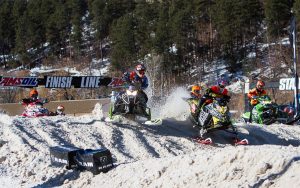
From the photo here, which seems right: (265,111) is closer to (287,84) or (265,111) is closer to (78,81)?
(287,84)

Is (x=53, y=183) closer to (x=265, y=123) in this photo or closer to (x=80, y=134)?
(x=80, y=134)

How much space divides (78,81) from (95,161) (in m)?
10.7

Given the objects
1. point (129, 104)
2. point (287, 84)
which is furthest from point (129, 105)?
point (287, 84)

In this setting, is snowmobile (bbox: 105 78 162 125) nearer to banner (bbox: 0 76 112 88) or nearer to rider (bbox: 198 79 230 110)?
rider (bbox: 198 79 230 110)

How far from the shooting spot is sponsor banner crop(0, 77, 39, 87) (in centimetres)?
1565

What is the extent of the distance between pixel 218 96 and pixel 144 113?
182 centimetres

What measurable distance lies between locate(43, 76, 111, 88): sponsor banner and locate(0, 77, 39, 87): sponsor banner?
3.16ft

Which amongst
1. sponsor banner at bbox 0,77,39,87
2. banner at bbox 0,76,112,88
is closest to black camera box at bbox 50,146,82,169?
sponsor banner at bbox 0,77,39,87

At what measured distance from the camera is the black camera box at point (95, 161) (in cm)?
764

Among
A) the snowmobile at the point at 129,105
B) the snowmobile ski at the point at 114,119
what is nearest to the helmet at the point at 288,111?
the snowmobile at the point at 129,105

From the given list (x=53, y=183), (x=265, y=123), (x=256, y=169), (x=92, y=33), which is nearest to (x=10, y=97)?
(x=265, y=123)

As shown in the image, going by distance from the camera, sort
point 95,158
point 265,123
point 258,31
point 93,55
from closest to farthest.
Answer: point 95,158
point 265,123
point 258,31
point 93,55

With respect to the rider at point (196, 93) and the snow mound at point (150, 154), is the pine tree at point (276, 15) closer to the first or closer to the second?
the snow mound at point (150, 154)

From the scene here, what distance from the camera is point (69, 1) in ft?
234
